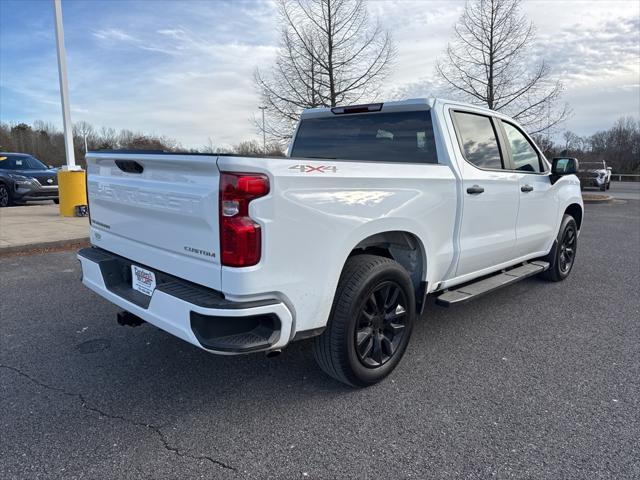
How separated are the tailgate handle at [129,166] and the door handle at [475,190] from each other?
7.99 ft

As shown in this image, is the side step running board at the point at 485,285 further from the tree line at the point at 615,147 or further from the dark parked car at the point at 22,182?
the tree line at the point at 615,147

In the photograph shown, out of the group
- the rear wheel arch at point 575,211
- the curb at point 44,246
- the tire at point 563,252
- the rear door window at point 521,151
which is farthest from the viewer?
the curb at point 44,246

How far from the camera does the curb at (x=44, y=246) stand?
7.17 metres

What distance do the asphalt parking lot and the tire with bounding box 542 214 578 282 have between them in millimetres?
1153

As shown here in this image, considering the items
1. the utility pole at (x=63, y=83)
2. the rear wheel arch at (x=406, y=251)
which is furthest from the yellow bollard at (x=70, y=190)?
the rear wheel arch at (x=406, y=251)

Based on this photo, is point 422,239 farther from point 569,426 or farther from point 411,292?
point 569,426

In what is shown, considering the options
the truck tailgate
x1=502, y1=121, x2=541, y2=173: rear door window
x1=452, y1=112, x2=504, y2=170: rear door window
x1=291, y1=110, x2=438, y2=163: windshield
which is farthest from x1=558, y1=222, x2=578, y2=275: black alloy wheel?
the truck tailgate

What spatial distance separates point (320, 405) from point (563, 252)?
14.0ft

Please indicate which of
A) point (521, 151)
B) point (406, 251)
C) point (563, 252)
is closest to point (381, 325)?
point (406, 251)

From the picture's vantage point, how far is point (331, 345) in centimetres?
285

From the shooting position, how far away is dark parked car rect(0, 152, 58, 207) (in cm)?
1310

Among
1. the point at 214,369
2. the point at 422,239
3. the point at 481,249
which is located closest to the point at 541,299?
the point at 481,249

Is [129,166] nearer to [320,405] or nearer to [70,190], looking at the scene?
[320,405]

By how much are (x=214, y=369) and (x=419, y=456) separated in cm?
160
